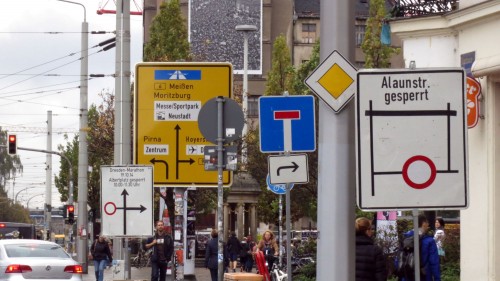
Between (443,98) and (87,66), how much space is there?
4053 centimetres

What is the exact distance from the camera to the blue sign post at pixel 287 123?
1513cm

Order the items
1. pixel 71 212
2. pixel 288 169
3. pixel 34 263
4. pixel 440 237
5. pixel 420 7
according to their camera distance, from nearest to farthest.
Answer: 1. pixel 288 169
2. pixel 420 7
3. pixel 440 237
4. pixel 34 263
5. pixel 71 212

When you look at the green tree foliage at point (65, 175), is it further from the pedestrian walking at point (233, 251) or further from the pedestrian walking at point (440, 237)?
the pedestrian walking at point (440, 237)

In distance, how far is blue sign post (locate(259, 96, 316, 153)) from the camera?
15133mm

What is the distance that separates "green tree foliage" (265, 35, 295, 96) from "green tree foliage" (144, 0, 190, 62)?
7.31 meters

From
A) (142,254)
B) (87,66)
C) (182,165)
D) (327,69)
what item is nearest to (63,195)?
(142,254)

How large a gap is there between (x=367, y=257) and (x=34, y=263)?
40.3ft

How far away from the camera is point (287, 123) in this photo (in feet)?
49.9

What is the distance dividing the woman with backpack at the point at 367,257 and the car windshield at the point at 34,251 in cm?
1255

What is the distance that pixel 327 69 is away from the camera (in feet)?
36.1

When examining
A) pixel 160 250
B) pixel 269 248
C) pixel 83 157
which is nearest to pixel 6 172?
pixel 83 157

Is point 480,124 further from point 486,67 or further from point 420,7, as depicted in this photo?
point 420,7

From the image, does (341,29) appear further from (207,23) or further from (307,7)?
(307,7)

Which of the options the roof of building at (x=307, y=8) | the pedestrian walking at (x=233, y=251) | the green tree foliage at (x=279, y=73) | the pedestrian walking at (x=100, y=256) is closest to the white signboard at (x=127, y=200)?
the pedestrian walking at (x=100, y=256)
